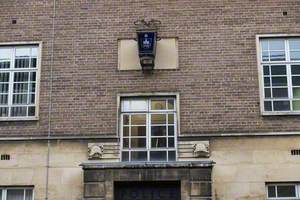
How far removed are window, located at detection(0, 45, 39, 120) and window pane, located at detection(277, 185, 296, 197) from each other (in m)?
6.25

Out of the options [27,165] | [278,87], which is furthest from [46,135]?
[278,87]

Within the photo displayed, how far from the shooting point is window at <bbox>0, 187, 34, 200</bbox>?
A: 13648mm

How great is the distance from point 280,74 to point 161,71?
2.97 metres

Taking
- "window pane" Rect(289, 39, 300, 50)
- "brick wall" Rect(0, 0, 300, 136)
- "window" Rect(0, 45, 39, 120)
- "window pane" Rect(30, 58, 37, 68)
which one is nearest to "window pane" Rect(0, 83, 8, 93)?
"window" Rect(0, 45, 39, 120)

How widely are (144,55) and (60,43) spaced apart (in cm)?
232

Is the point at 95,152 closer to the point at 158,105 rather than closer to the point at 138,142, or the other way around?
the point at 138,142

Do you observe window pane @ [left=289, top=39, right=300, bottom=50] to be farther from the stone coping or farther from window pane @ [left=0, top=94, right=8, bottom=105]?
window pane @ [left=0, top=94, right=8, bottom=105]

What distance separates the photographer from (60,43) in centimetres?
1462

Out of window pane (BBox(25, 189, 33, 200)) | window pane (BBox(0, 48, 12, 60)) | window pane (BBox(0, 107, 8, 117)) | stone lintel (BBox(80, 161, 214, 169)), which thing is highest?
window pane (BBox(0, 48, 12, 60))

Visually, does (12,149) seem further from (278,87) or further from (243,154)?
(278,87)

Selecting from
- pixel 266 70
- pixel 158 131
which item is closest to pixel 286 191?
pixel 266 70

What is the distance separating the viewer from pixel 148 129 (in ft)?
45.6

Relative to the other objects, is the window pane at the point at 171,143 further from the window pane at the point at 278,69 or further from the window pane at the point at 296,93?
the window pane at the point at 296,93

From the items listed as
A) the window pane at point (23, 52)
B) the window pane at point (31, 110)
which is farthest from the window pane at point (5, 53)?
the window pane at point (31, 110)
